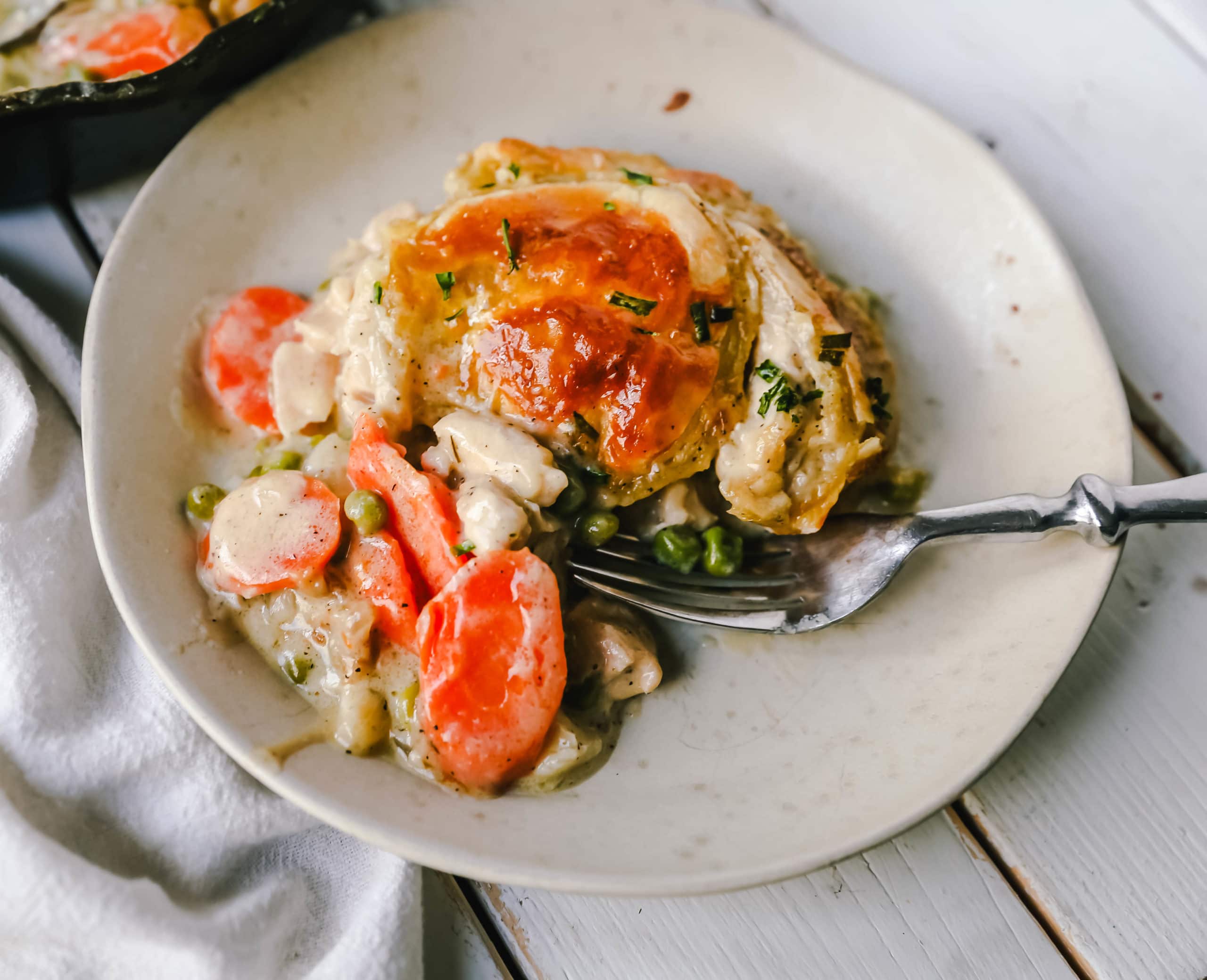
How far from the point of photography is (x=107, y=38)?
127 inches

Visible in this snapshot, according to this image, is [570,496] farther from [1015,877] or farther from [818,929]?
[1015,877]

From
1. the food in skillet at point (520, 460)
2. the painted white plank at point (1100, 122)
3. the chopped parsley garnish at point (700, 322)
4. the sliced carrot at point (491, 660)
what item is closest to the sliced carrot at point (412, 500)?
the food in skillet at point (520, 460)

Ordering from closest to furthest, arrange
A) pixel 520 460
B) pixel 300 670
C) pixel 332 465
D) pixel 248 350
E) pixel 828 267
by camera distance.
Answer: pixel 520 460 → pixel 300 670 → pixel 332 465 → pixel 248 350 → pixel 828 267

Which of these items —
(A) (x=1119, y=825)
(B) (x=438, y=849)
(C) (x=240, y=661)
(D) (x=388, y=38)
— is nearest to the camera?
(B) (x=438, y=849)

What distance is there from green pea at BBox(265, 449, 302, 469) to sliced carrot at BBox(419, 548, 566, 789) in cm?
65

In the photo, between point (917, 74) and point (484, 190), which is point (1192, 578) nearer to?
point (917, 74)

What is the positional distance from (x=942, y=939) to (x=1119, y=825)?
607 mm

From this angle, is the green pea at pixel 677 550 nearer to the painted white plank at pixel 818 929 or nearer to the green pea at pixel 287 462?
the painted white plank at pixel 818 929

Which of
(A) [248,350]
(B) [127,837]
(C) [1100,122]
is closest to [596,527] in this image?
(A) [248,350]

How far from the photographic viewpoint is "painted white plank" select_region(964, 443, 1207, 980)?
103 inches

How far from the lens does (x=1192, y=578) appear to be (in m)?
2.90

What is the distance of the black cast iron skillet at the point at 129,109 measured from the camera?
264cm

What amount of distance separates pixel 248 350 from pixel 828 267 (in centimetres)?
183

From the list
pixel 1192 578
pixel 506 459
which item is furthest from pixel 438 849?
pixel 1192 578
